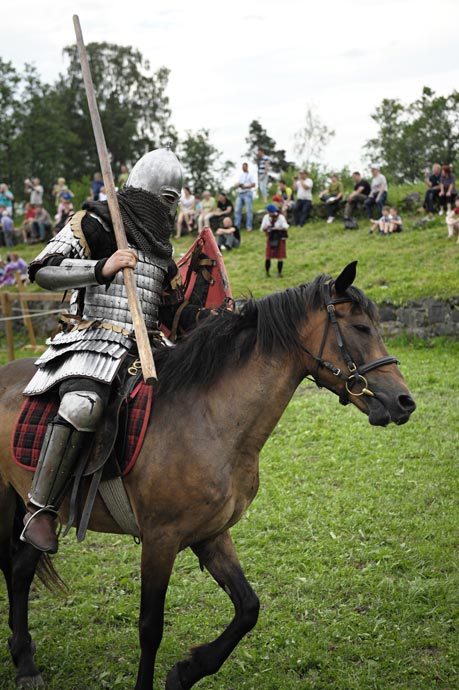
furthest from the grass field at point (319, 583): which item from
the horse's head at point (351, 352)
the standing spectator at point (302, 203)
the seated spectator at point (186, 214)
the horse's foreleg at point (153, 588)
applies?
the seated spectator at point (186, 214)

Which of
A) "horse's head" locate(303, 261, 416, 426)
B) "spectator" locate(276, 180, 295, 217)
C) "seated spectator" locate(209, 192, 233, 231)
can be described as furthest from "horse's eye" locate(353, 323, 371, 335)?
"spectator" locate(276, 180, 295, 217)

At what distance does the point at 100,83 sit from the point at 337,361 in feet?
162

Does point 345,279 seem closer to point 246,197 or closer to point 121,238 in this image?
point 121,238

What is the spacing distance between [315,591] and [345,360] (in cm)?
233

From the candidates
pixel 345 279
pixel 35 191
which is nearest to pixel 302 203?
pixel 35 191

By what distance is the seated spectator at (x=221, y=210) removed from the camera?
2037 cm

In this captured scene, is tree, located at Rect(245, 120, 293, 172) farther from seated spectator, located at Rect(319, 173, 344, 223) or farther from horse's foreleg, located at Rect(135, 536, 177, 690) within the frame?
horse's foreleg, located at Rect(135, 536, 177, 690)

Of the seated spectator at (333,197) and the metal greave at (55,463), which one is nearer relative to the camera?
the metal greave at (55,463)

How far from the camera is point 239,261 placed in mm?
19328

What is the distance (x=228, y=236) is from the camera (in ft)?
67.3

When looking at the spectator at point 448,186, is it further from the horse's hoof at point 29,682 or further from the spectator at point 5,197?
the horse's hoof at point 29,682

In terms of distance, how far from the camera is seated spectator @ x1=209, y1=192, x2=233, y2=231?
20.4m

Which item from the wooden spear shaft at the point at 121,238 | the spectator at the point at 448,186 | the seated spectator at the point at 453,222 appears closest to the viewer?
the wooden spear shaft at the point at 121,238

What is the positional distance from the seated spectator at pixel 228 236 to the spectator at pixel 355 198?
312 cm
